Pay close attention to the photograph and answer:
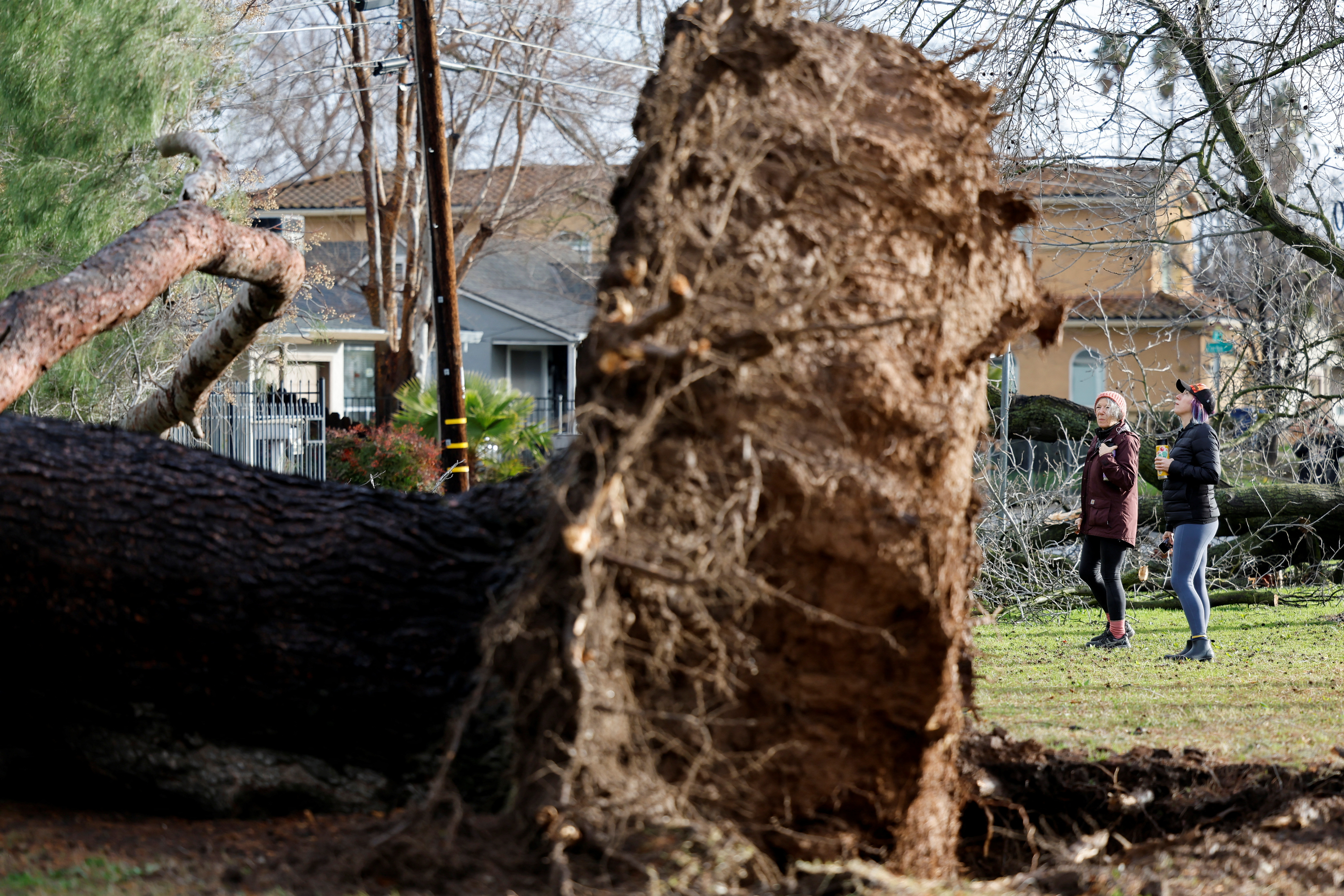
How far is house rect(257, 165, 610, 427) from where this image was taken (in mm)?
28891

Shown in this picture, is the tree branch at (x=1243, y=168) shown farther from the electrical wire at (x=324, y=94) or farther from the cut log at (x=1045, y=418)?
the electrical wire at (x=324, y=94)

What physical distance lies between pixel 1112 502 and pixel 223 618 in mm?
6608

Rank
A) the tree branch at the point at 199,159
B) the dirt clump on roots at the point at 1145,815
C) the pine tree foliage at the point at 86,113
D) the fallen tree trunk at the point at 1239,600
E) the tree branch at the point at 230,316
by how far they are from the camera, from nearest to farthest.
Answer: the dirt clump on roots at the point at 1145,815 < the tree branch at the point at 230,316 < the tree branch at the point at 199,159 < the fallen tree trunk at the point at 1239,600 < the pine tree foliage at the point at 86,113

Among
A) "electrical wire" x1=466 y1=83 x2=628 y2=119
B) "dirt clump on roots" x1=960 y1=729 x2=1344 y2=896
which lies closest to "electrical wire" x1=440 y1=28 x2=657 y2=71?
"electrical wire" x1=466 y1=83 x2=628 y2=119

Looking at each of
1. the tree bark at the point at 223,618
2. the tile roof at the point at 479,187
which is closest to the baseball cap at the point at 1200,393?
the tree bark at the point at 223,618

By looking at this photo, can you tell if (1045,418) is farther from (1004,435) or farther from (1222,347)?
(1222,347)

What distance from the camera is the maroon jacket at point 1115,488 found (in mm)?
8438

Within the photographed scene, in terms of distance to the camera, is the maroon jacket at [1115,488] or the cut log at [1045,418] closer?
the maroon jacket at [1115,488]

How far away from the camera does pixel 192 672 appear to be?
12.8 ft

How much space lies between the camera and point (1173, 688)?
712 cm

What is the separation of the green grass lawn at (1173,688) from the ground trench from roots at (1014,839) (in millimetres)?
354

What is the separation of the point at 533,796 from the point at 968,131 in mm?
2550

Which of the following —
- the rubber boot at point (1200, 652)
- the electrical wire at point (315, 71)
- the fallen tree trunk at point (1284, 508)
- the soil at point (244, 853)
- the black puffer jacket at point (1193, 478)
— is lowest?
the rubber boot at point (1200, 652)

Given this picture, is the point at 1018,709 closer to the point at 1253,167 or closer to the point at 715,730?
the point at 715,730
